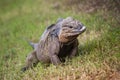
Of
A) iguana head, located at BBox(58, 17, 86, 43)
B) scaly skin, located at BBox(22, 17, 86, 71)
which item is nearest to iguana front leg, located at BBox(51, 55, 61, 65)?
scaly skin, located at BBox(22, 17, 86, 71)

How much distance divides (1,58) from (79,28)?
3250mm

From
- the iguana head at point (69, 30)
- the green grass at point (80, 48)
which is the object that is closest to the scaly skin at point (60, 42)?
A: the iguana head at point (69, 30)

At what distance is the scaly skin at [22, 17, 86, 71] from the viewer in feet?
26.1

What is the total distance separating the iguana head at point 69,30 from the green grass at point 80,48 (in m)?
0.51

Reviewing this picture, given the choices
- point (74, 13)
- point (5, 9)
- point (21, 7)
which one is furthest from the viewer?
point (5, 9)

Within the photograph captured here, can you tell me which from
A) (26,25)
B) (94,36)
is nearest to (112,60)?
(94,36)

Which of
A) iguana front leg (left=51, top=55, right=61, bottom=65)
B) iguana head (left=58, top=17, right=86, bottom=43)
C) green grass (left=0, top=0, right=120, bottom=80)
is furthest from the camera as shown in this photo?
iguana front leg (left=51, top=55, right=61, bottom=65)

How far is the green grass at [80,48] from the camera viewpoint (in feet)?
25.2

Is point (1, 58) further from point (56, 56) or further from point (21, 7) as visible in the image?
point (21, 7)

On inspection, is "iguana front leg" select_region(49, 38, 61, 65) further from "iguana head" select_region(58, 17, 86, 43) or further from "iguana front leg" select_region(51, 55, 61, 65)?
"iguana head" select_region(58, 17, 86, 43)

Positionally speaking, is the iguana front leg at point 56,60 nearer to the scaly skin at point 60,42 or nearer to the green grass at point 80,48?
the scaly skin at point 60,42

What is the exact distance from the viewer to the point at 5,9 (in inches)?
728

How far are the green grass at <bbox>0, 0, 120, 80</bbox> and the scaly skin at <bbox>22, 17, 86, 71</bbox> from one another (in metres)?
0.19

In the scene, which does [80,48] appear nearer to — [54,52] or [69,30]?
[54,52]
